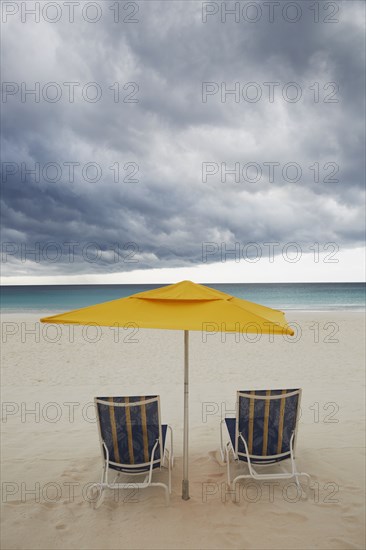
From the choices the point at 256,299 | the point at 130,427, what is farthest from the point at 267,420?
the point at 256,299

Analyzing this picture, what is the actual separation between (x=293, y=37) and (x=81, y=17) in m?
5.40

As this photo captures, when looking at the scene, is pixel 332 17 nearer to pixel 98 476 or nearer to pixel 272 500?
pixel 272 500

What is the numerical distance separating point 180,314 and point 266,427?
174cm

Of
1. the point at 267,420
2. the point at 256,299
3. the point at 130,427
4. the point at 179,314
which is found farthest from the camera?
the point at 256,299

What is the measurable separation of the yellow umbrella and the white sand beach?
1937 mm

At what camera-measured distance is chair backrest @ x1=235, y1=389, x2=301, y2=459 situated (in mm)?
3568

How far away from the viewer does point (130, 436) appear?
138 inches

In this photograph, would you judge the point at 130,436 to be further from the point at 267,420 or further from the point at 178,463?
the point at 267,420

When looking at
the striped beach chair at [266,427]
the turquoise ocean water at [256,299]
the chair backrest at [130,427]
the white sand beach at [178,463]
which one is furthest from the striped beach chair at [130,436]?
the turquoise ocean water at [256,299]

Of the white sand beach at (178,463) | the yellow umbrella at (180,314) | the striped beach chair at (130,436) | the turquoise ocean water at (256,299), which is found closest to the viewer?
the yellow umbrella at (180,314)

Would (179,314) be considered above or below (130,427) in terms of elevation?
above

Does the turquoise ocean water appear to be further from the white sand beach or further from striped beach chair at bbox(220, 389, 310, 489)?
striped beach chair at bbox(220, 389, 310, 489)

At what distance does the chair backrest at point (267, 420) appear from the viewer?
3.57 meters

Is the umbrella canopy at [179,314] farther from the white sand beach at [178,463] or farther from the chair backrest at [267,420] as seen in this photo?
the white sand beach at [178,463]
